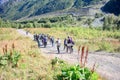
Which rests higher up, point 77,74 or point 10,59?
point 10,59

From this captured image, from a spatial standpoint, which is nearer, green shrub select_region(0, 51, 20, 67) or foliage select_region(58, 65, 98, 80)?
foliage select_region(58, 65, 98, 80)

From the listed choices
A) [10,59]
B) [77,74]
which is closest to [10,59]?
[10,59]

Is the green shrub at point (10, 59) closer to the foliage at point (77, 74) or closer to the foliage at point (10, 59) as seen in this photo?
the foliage at point (10, 59)

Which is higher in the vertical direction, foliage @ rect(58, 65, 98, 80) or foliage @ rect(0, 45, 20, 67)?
foliage @ rect(0, 45, 20, 67)

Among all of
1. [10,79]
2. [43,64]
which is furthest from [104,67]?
[10,79]

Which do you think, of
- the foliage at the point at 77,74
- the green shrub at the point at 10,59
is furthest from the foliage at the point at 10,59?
the foliage at the point at 77,74

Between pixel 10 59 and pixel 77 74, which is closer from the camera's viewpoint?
pixel 77 74

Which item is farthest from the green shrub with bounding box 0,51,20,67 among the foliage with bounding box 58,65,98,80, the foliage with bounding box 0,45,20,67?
the foliage with bounding box 58,65,98,80

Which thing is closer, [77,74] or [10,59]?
[77,74]

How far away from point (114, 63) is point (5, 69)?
1115 centimetres

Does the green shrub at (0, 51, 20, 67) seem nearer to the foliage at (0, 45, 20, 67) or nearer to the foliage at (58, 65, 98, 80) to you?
the foliage at (0, 45, 20, 67)

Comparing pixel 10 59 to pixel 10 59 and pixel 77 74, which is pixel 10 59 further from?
pixel 77 74

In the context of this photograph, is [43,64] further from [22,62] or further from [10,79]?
[10,79]

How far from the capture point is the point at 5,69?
1828 centimetres
